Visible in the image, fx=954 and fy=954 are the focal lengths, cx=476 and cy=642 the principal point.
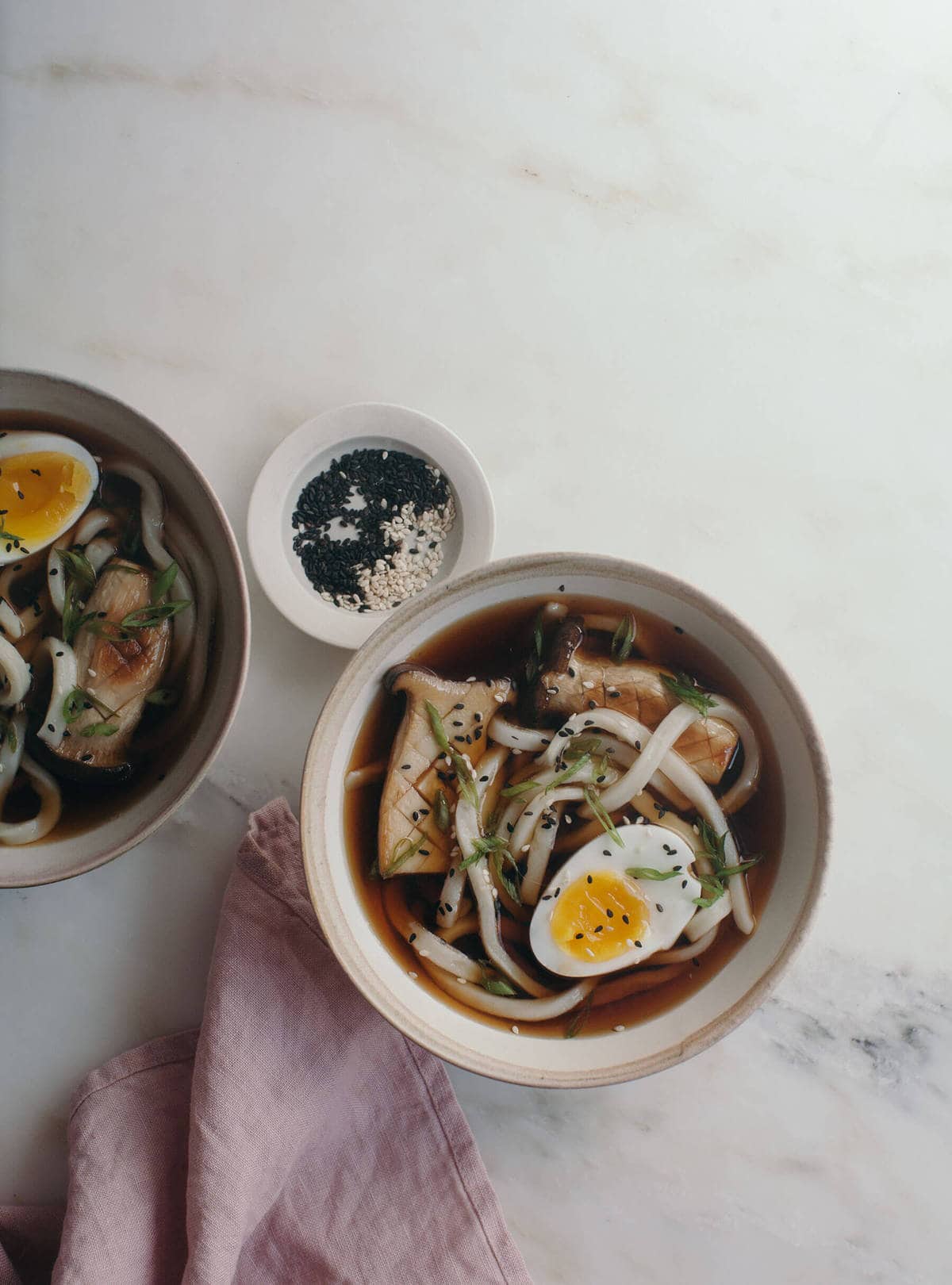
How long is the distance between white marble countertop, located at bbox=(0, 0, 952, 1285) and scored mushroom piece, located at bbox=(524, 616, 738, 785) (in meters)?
0.32

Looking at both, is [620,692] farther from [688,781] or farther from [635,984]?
[635,984]

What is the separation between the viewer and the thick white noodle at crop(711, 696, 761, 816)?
1760mm

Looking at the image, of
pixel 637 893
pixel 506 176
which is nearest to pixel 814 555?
pixel 637 893

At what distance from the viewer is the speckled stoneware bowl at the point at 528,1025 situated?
156 cm

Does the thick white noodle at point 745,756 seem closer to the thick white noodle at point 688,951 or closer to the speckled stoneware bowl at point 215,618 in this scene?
the thick white noodle at point 688,951

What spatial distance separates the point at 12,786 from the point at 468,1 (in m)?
1.91

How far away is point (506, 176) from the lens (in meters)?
2.07

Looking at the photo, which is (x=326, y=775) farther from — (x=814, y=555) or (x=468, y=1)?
(x=468, y=1)

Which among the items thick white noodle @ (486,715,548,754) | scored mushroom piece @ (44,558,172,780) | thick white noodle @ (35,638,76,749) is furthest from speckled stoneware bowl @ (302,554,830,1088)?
thick white noodle @ (35,638,76,749)

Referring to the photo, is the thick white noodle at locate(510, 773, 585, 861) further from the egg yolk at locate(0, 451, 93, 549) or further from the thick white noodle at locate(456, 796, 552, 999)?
the egg yolk at locate(0, 451, 93, 549)

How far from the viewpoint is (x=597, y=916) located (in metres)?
1.78

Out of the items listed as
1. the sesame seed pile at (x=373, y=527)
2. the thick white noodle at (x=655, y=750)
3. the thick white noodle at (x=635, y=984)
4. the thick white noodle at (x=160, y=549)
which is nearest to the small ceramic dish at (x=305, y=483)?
the sesame seed pile at (x=373, y=527)

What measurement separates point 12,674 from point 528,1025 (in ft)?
3.80

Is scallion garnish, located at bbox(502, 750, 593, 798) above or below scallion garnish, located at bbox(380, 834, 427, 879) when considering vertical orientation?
above
